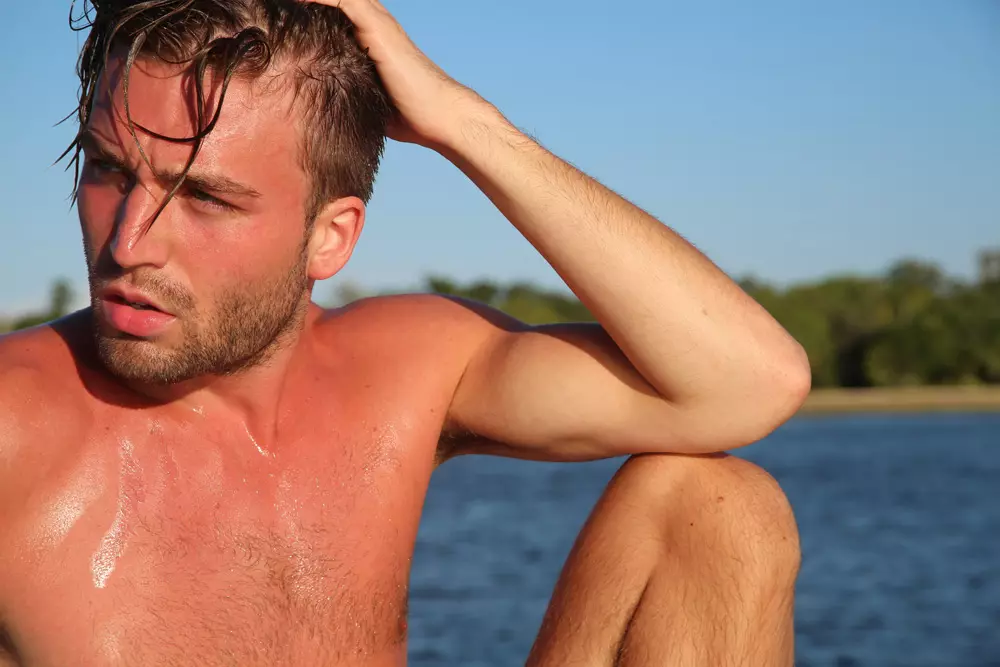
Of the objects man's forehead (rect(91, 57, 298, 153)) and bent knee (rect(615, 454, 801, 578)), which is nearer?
man's forehead (rect(91, 57, 298, 153))

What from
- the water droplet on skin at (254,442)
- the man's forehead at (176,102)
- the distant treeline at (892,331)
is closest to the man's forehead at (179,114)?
the man's forehead at (176,102)

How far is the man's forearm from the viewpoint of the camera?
8.52 ft

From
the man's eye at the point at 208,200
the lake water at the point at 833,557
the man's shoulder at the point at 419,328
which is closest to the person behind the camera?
the man's eye at the point at 208,200

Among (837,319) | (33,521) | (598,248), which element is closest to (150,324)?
(33,521)

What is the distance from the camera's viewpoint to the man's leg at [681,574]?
2531mm

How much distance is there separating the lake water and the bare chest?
331 inches

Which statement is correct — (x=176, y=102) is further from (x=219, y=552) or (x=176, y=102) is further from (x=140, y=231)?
(x=219, y=552)

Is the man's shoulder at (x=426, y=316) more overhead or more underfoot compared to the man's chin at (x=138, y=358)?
more overhead

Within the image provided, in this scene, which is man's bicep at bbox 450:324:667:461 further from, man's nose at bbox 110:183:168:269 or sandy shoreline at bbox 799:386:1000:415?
sandy shoreline at bbox 799:386:1000:415

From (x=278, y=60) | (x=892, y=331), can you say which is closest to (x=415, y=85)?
(x=278, y=60)

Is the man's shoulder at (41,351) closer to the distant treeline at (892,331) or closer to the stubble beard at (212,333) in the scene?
the stubble beard at (212,333)

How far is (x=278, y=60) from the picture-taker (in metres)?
2.44

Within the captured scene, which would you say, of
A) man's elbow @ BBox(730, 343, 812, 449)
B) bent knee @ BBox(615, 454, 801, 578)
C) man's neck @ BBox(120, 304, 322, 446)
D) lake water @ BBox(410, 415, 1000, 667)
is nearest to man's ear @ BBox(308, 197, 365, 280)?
man's neck @ BBox(120, 304, 322, 446)

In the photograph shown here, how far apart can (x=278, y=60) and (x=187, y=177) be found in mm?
350
